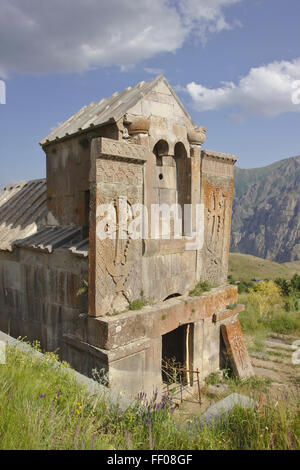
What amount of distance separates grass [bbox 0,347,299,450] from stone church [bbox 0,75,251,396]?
1.91 meters

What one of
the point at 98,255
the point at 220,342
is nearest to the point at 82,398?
the point at 98,255

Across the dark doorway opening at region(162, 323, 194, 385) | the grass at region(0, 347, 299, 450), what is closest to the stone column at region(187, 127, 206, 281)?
the dark doorway opening at region(162, 323, 194, 385)

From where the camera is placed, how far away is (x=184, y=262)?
20.8 feet

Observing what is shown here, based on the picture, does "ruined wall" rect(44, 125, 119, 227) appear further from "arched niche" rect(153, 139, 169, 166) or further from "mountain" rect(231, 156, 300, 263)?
"mountain" rect(231, 156, 300, 263)

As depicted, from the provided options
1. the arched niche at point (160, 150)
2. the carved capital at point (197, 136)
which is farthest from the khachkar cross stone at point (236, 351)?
the carved capital at point (197, 136)

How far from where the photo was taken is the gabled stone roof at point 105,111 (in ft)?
17.2

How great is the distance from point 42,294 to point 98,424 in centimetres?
362

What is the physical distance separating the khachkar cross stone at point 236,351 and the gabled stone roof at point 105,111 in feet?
13.8

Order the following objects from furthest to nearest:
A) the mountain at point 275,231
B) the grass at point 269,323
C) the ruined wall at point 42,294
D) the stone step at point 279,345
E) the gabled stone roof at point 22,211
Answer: the mountain at point 275,231 → the grass at point 269,323 → the stone step at point 279,345 → the gabled stone roof at point 22,211 → the ruined wall at point 42,294

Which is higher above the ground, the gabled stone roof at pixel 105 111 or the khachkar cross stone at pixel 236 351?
the gabled stone roof at pixel 105 111

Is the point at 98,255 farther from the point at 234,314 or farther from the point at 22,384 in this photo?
the point at 234,314

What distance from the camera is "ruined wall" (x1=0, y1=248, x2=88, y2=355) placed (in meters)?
5.10

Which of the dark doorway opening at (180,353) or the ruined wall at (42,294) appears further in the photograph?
the dark doorway opening at (180,353)

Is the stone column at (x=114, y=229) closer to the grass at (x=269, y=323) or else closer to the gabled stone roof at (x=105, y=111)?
the gabled stone roof at (x=105, y=111)
